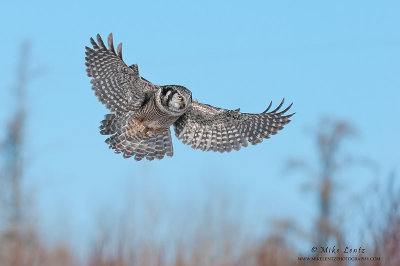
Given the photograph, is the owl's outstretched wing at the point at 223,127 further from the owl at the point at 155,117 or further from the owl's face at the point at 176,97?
the owl's face at the point at 176,97

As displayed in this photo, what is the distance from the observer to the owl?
21.8 ft

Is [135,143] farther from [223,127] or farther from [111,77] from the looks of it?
[223,127]

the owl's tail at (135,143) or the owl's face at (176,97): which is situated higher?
the owl's face at (176,97)

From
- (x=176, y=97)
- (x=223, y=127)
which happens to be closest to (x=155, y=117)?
(x=176, y=97)

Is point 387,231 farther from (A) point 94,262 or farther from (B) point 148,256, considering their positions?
(A) point 94,262

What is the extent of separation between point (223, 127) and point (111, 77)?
1522 millimetres

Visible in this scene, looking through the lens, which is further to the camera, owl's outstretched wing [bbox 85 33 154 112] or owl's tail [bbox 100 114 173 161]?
owl's tail [bbox 100 114 173 161]

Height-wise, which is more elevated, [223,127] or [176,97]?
[176,97]

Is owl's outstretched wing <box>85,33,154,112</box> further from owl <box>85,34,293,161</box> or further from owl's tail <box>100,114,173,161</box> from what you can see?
owl's tail <box>100,114,173,161</box>

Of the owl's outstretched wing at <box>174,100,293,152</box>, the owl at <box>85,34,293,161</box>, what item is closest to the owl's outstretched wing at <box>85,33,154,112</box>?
the owl at <box>85,34,293,161</box>

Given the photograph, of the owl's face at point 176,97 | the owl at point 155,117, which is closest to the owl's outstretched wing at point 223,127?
the owl at point 155,117

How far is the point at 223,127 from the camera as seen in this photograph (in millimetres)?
7504

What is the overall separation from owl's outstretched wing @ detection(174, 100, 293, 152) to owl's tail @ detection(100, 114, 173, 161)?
27 centimetres

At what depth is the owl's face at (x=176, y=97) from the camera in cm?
631
